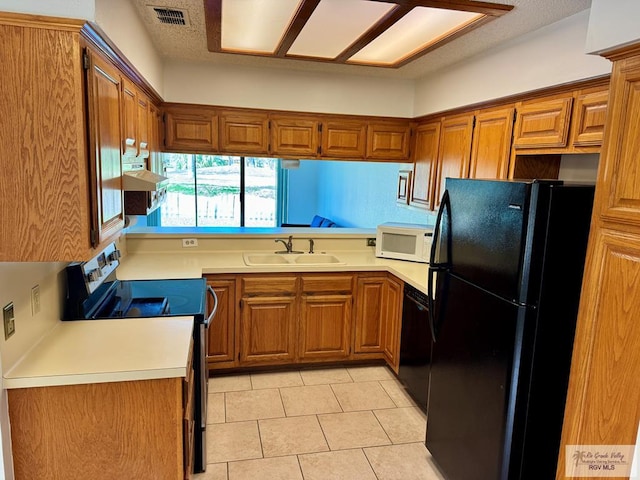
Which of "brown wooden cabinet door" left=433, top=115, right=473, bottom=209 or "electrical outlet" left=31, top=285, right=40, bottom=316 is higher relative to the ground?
"brown wooden cabinet door" left=433, top=115, right=473, bottom=209

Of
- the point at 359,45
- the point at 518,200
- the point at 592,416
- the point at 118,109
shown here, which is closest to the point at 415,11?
the point at 359,45

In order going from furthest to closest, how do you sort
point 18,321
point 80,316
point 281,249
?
point 281,249, point 80,316, point 18,321

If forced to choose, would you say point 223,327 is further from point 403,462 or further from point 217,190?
point 217,190

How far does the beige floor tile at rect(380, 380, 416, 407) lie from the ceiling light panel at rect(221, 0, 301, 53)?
2.59 metres

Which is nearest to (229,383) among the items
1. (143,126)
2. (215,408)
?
(215,408)

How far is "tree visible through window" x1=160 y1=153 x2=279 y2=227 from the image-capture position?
7.16m

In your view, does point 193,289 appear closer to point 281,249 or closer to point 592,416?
point 281,249

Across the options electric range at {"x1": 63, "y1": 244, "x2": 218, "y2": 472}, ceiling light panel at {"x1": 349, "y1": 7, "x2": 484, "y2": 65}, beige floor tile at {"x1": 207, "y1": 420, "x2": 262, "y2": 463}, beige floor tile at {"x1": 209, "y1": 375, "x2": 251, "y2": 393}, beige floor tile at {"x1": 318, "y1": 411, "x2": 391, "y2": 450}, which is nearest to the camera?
electric range at {"x1": 63, "y1": 244, "x2": 218, "y2": 472}

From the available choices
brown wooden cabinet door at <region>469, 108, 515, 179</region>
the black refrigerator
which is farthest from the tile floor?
brown wooden cabinet door at <region>469, 108, 515, 179</region>

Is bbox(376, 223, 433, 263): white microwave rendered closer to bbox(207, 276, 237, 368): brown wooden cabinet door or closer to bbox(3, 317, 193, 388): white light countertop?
bbox(207, 276, 237, 368): brown wooden cabinet door

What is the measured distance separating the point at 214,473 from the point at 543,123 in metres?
2.64

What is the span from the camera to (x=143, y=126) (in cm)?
265

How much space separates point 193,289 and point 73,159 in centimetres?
135

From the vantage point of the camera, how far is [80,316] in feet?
6.93
